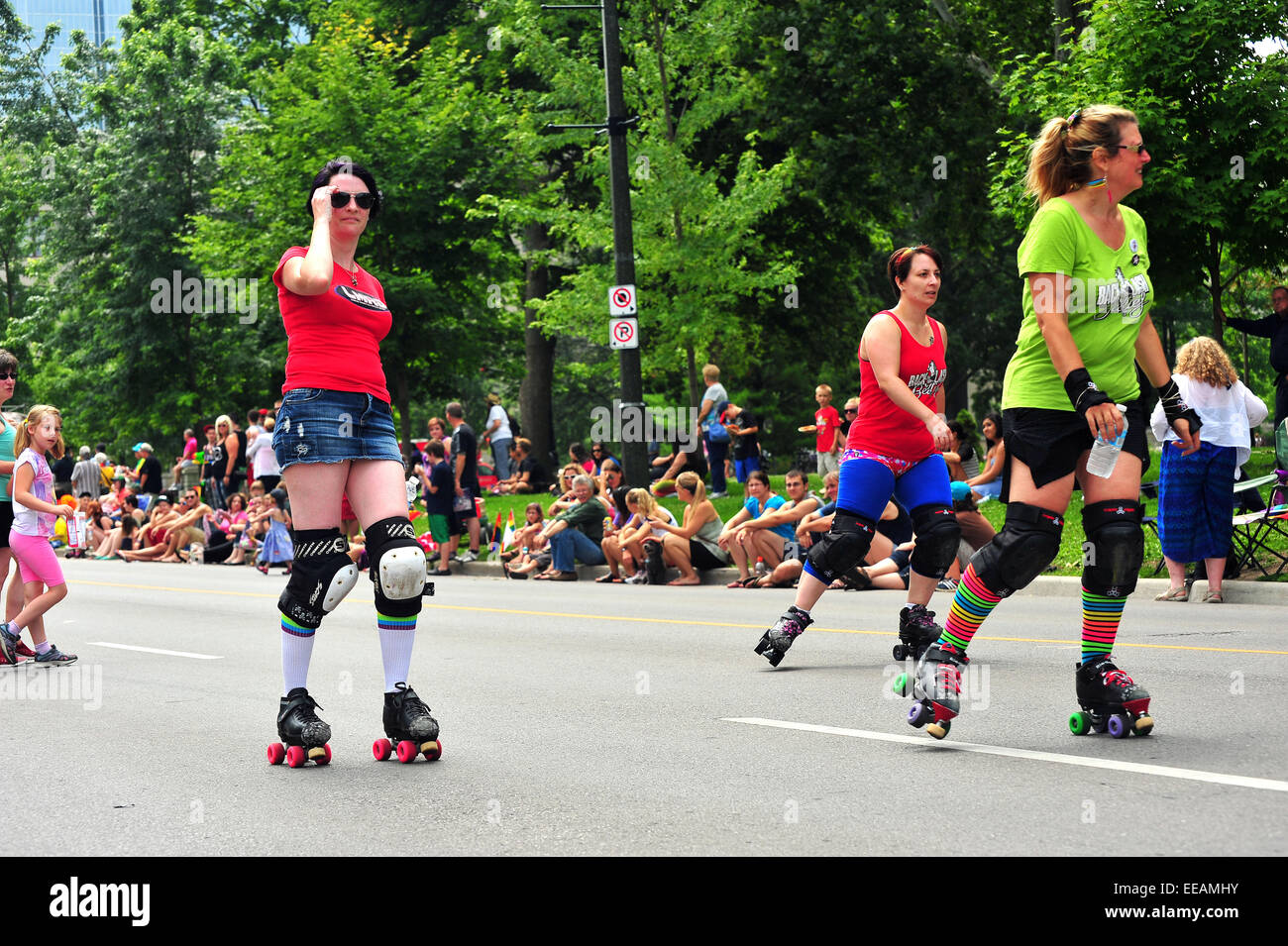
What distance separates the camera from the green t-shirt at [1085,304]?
578cm

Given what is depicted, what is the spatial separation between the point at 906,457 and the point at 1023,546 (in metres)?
2.10

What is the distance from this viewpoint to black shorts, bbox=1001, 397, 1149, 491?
575 centimetres

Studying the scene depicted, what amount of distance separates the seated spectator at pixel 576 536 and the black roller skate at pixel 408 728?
12518 millimetres

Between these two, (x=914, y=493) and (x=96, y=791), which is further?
(x=914, y=493)

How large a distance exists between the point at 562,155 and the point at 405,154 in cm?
468

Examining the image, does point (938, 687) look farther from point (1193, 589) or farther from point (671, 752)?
point (1193, 589)

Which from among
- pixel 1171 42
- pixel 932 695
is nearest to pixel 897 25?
pixel 1171 42

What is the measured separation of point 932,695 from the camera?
590 cm

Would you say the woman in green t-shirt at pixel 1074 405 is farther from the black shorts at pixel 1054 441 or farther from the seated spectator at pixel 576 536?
the seated spectator at pixel 576 536

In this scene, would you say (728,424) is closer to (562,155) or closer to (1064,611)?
(1064,611)

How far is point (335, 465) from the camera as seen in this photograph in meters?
6.03

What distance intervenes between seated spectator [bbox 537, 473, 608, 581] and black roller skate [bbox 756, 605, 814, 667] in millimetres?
10519

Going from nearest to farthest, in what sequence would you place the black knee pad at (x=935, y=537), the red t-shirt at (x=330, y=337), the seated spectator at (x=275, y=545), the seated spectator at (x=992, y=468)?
1. the red t-shirt at (x=330, y=337)
2. the black knee pad at (x=935, y=537)
3. the seated spectator at (x=992, y=468)
4. the seated spectator at (x=275, y=545)

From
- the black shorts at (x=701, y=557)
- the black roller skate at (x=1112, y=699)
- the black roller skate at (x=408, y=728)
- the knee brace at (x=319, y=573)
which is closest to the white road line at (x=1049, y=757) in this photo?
the black roller skate at (x=1112, y=699)
